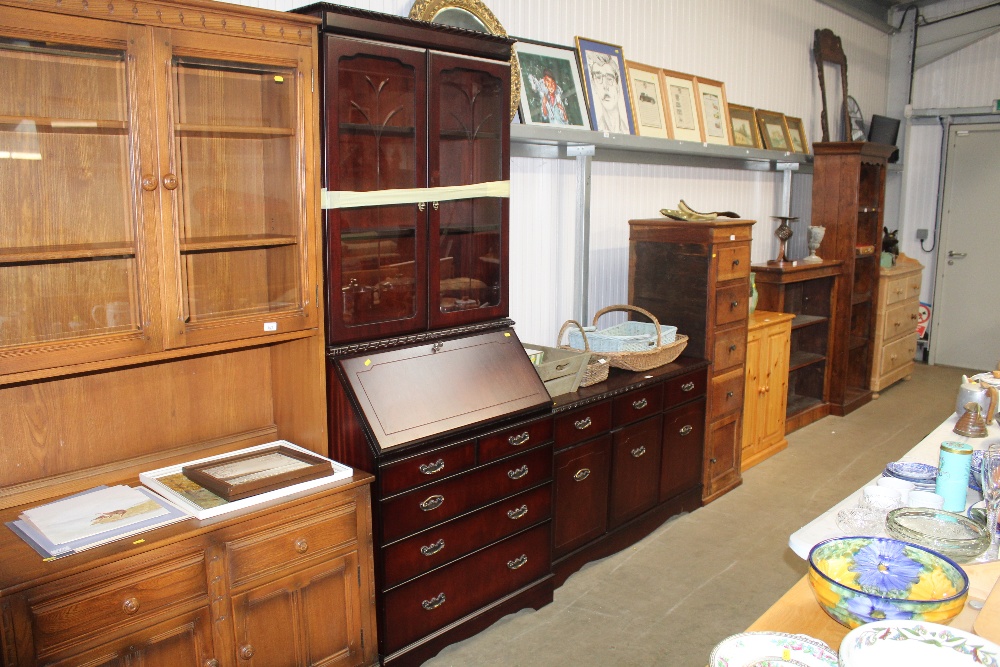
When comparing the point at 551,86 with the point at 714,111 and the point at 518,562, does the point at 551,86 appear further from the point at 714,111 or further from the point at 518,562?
the point at 518,562

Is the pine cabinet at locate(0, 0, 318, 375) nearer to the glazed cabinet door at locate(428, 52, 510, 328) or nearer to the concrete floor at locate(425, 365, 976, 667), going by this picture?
the glazed cabinet door at locate(428, 52, 510, 328)

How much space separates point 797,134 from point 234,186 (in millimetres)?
5168

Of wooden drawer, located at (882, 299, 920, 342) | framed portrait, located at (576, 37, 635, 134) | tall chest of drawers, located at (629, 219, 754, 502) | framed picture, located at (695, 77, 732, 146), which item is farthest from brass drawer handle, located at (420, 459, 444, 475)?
wooden drawer, located at (882, 299, 920, 342)

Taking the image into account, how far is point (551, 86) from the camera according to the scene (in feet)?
12.7

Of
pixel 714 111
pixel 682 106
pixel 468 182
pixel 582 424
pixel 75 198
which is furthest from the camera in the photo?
pixel 714 111

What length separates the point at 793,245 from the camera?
21.8 feet

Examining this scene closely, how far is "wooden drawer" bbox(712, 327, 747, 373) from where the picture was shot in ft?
13.8

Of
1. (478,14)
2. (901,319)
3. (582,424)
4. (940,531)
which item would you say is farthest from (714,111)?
(940,531)

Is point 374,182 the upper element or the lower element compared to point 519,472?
upper

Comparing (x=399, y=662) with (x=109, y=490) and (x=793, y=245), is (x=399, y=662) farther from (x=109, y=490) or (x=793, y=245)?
(x=793, y=245)

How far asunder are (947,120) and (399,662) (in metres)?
7.59

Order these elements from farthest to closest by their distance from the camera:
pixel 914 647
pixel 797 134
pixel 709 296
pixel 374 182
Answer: pixel 797 134
pixel 709 296
pixel 374 182
pixel 914 647

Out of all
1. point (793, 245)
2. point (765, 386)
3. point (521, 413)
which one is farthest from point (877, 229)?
point (521, 413)

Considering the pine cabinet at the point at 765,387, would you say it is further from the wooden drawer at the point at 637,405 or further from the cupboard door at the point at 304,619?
the cupboard door at the point at 304,619
